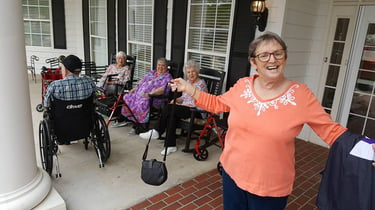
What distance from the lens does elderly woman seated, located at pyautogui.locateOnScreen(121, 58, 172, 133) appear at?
3.72 m

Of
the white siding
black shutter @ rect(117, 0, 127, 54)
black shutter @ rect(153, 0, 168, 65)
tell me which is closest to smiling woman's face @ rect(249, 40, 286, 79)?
black shutter @ rect(153, 0, 168, 65)

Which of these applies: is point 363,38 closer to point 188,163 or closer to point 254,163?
point 188,163

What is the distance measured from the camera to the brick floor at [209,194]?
235cm

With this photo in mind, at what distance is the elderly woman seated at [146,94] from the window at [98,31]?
9.50 feet

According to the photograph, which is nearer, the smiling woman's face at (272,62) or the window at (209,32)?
the smiling woman's face at (272,62)

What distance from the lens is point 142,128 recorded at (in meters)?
3.81

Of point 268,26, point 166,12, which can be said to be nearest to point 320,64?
point 268,26

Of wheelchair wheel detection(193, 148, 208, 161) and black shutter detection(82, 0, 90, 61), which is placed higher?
black shutter detection(82, 0, 90, 61)

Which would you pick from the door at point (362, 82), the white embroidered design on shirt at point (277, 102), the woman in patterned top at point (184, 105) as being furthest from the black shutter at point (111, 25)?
the white embroidered design on shirt at point (277, 102)

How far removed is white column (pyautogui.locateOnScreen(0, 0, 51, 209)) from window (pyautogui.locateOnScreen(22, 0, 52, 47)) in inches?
265

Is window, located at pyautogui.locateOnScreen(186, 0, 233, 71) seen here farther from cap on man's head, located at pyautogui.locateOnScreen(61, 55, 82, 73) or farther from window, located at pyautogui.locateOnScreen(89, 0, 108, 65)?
window, located at pyautogui.locateOnScreen(89, 0, 108, 65)

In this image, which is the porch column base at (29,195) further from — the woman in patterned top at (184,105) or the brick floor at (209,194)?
the woman in patterned top at (184,105)

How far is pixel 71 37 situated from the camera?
7.65m

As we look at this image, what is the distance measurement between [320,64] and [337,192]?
9.09 ft
